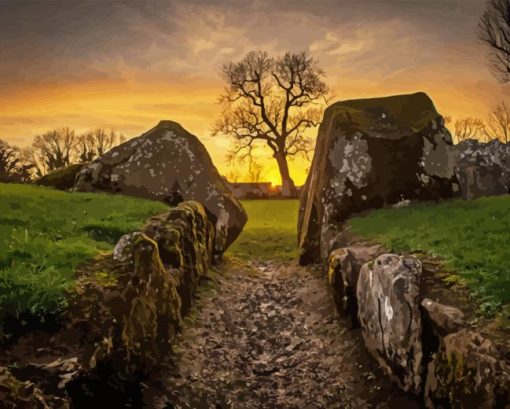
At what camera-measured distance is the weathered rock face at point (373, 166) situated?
50.8 feet

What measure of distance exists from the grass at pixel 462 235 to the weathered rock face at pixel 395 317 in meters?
0.86

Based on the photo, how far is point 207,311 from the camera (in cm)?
1147

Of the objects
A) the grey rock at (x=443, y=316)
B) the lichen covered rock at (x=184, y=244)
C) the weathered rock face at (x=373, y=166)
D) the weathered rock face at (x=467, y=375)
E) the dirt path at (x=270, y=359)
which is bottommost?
the dirt path at (x=270, y=359)

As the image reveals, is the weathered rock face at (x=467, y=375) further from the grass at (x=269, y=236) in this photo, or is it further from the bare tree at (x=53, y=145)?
the bare tree at (x=53, y=145)

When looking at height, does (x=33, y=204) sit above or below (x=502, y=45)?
below

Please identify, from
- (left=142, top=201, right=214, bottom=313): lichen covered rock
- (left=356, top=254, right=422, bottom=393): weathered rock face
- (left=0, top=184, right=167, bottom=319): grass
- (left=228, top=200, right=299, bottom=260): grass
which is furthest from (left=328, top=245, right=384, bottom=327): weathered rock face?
(left=228, top=200, right=299, bottom=260): grass

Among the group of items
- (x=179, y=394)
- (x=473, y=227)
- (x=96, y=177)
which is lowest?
(x=179, y=394)

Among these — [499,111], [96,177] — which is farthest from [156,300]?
[499,111]

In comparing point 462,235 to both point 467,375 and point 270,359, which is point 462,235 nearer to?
point 270,359

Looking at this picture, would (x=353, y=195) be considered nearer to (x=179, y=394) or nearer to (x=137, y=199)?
(x=137, y=199)

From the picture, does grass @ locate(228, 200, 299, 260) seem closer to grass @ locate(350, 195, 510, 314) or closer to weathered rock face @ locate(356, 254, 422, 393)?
grass @ locate(350, 195, 510, 314)

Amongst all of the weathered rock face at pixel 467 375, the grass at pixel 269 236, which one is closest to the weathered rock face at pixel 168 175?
the grass at pixel 269 236

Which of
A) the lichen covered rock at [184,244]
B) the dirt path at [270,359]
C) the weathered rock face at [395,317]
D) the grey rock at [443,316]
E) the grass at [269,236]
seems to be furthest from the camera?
the grass at [269,236]

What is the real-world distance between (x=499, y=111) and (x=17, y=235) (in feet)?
229
